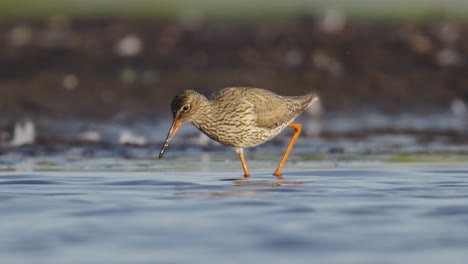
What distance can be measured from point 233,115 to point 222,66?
29.2 feet

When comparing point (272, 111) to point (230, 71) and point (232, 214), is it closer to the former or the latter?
point (232, 214)

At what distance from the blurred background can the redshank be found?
2548 millimetres

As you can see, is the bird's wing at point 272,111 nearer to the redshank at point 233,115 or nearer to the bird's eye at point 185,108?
the redshank at point 233,115

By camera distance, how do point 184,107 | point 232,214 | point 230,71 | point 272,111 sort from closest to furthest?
point 232,214, point 184,107, point 272,111, point 230,71

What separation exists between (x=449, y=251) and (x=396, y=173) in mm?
4493

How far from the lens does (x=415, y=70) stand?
67.9ft

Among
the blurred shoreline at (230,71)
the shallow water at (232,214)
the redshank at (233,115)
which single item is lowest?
the shallow water at (232,214)

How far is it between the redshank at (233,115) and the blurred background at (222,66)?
8.36ft

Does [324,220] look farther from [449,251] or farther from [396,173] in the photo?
[396,173]

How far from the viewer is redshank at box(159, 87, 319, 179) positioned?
1111 centimetres

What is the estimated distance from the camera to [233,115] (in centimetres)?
1125

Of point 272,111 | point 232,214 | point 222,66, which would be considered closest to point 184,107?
point 272,111

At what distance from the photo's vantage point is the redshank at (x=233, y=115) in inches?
437

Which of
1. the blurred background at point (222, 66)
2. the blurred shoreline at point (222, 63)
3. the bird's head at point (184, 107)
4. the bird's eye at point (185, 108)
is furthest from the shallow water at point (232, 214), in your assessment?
the blurred shoreline at point (222, 63)
